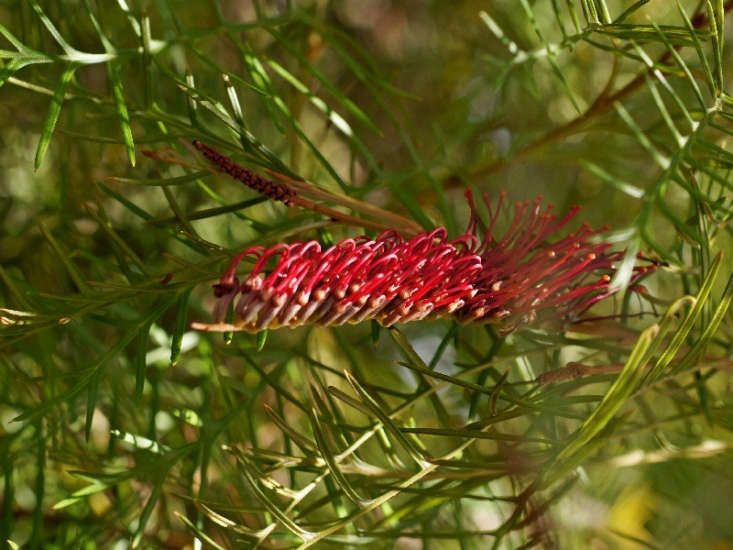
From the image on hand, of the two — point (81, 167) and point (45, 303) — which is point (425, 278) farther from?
point (81, 167)

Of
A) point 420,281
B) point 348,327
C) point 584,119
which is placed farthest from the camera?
point 348,327

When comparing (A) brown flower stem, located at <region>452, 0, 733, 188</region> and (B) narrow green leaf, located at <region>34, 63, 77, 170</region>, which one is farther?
(A) brown flower stem, located at <region>452, 0, 733, 188</region>

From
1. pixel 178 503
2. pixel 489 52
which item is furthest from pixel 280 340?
pixel 489 52

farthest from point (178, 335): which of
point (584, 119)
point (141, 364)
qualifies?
point (584, 119)

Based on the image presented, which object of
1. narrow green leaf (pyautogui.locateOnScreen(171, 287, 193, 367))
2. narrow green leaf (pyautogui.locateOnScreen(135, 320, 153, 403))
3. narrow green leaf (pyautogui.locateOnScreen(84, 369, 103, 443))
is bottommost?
narrow green leaf (pyautogui.locateOnScreen(84, 369, 103, 443))

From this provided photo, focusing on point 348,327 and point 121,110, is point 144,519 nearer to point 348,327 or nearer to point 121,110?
point 121,110

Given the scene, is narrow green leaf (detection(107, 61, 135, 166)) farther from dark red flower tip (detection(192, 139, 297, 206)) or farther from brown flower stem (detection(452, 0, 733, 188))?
brown flower stem (detection(452, 0, 733, 188))

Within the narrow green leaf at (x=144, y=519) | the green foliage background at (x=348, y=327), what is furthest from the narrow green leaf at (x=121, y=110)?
the narrow green leaf at (x=144, y=519)

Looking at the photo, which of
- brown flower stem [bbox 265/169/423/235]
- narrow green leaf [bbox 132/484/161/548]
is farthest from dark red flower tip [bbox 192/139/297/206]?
narrow green leaf [bbox 132/484/161/548]
